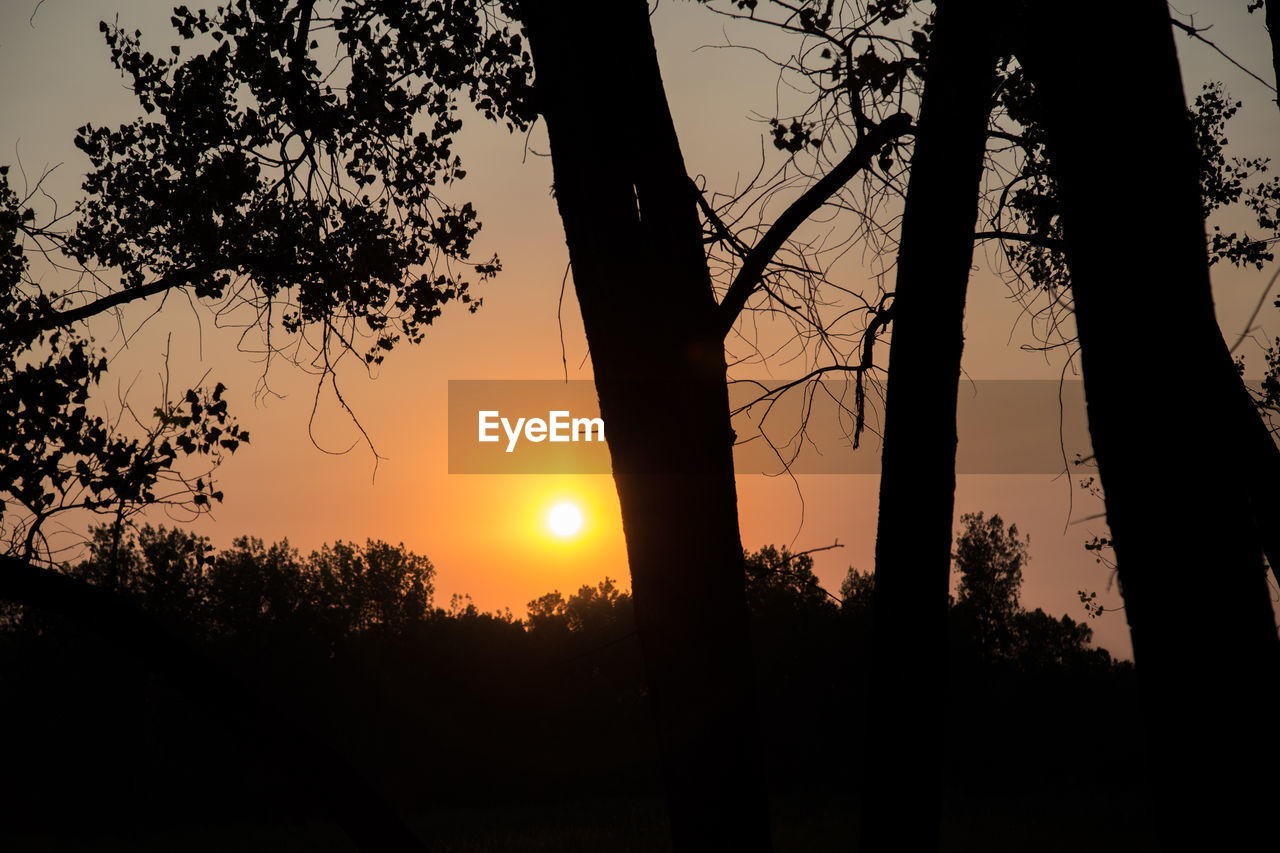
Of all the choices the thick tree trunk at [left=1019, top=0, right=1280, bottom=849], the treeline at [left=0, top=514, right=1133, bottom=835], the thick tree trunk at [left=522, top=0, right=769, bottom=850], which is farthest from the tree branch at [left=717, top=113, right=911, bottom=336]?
the treeline at [left=0, top=514, right=1133, bottom=835]

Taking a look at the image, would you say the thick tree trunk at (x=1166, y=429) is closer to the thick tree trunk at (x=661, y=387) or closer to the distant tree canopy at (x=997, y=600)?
the thick tree trunk at (x=661, y=387)

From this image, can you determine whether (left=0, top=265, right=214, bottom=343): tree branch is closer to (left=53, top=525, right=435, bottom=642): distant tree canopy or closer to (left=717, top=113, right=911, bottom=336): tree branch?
(left=717, top=113, right=911, bottom=336): tree branch

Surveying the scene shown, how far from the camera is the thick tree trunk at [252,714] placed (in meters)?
2.82

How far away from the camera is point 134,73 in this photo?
7.80 meters

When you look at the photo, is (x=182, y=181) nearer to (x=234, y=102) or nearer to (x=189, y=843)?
(x=234, y=102)

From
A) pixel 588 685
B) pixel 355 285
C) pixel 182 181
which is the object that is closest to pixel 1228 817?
pixel 355 285

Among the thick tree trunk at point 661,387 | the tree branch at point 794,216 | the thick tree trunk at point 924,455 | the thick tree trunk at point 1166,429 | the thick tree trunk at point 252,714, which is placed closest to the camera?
the thick tree trunk at point 1166,429

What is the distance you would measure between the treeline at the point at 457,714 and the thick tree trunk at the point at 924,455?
3385 centimetres

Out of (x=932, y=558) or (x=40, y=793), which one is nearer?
(x=932, y=558)

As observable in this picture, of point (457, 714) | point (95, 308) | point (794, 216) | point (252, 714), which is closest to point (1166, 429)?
point (794, 216)

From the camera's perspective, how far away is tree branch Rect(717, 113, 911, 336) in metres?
3.87

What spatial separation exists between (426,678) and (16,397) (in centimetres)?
4346

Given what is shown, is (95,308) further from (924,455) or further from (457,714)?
(457,714)

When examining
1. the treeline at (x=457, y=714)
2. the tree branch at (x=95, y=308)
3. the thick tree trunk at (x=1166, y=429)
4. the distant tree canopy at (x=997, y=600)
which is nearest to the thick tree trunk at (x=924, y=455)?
the thick tree trunk at (x=1166, y=429)
